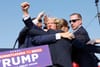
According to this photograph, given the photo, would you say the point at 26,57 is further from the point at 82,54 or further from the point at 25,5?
the point at 82,54

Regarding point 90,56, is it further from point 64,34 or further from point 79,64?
point 64,34

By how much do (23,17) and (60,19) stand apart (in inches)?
26.5

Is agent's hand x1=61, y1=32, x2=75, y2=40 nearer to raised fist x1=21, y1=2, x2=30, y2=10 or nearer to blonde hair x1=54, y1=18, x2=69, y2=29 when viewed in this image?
blonde hair x1=54, y1=18, x2=69, y2=29

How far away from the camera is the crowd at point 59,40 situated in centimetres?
504

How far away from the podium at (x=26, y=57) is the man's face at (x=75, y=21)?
0.96 metres

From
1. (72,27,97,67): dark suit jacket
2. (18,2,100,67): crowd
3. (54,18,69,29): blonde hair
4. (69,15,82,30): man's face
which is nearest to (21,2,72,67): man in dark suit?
(18,2,100,67): crowd

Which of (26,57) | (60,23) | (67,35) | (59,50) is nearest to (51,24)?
(60,23)

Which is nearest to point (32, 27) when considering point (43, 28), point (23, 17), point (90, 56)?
point (23, 17)

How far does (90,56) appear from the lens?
5.40 meters

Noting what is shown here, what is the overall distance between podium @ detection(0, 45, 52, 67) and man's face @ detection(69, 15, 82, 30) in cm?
96

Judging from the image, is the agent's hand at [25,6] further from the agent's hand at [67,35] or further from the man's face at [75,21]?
the man's face at [75,21]

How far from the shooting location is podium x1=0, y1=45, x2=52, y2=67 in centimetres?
484

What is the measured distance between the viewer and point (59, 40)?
16.7 feet

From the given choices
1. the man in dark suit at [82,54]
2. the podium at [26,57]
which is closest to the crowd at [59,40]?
the man in dark suit at [82,54]
